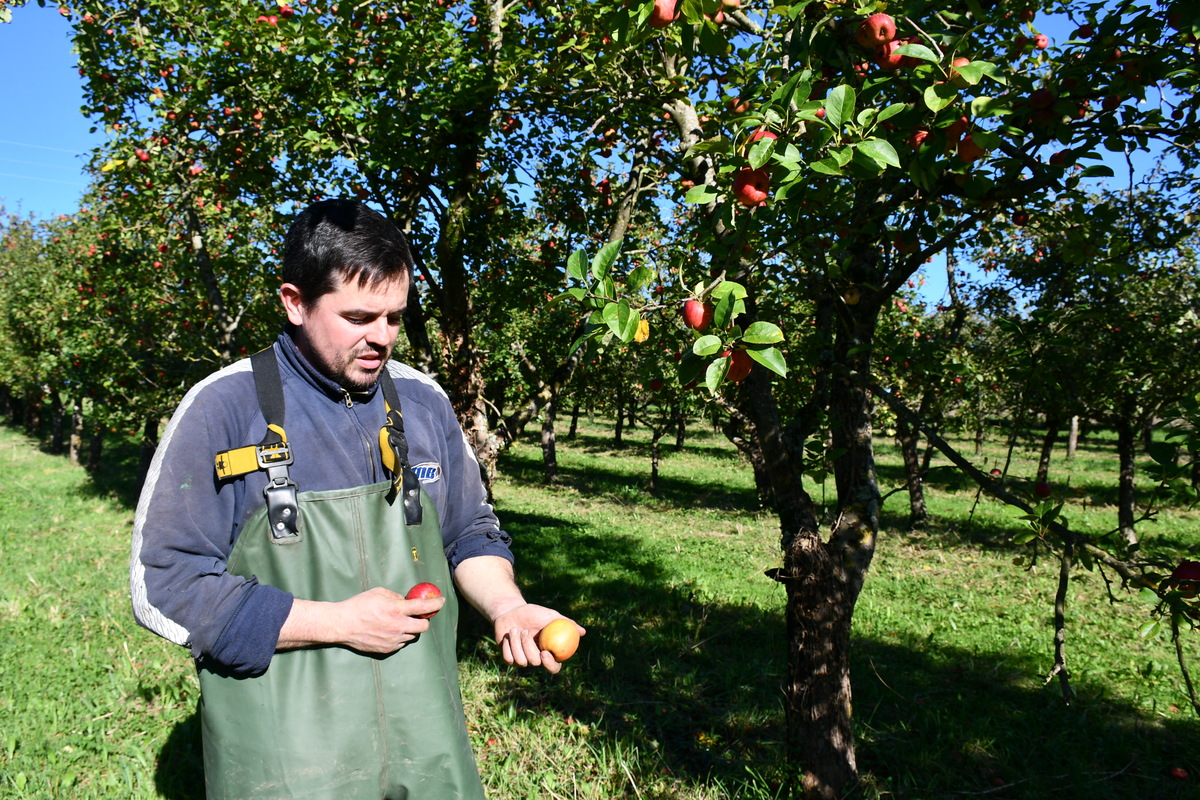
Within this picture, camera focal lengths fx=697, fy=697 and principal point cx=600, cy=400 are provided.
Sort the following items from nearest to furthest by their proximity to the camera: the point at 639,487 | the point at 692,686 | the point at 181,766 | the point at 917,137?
1. the point at 917,137
2. the point at 181,766
3. the point at 692,686
4. the point at 639,487

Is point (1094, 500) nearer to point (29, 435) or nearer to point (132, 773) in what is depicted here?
point (132, 773)

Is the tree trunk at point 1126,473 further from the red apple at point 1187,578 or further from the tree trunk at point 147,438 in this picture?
the tree trunk at point 147,438

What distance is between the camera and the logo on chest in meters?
1.77

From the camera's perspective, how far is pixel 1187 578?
2014 mm

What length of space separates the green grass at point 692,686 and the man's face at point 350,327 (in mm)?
1911

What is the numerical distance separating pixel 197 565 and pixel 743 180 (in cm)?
153

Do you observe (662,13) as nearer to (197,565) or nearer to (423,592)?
(423,592)

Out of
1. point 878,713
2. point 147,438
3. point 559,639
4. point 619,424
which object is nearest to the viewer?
point 559,639

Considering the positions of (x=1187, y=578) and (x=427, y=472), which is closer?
(x=427, y=472)

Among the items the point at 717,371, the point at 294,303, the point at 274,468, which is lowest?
the point at 274,468

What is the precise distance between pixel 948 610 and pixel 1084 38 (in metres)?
5.83

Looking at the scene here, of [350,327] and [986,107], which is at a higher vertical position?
[986,107]

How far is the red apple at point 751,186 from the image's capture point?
1.77 m

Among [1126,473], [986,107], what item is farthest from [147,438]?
[1126,473]
